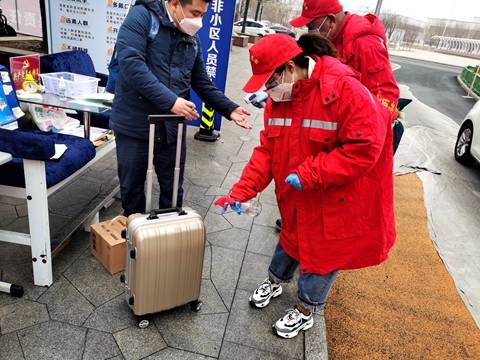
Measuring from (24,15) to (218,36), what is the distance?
3389 millimetres

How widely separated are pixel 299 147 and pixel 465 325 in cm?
193

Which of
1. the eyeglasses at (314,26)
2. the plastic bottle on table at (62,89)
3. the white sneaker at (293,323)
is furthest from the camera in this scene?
the plastic bottle on table at (62,89)

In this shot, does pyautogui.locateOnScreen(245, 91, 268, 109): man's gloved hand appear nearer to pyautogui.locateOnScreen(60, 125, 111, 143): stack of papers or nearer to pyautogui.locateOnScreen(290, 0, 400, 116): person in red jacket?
pyautogui.locateOnScreen(290, 0, 400, 116): person in red jacket

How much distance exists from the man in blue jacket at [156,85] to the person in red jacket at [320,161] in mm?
591

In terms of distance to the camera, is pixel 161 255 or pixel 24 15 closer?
pixel 161 255

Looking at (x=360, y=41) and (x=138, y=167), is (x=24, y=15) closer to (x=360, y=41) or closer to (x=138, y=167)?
(x=138, y=167)

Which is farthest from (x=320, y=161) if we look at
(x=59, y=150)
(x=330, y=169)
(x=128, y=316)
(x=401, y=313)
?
(x=59, y=150)

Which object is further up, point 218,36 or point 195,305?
point 218,36

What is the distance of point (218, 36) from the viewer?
4973 millimetres

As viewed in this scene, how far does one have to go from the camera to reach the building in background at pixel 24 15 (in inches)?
229

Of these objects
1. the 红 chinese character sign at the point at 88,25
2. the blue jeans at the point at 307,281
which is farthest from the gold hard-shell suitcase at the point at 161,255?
the 红 chinese character sign at the point at 88,25

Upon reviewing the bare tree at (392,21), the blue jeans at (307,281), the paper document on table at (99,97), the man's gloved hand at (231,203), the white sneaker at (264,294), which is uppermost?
the bare tree at (392,21)

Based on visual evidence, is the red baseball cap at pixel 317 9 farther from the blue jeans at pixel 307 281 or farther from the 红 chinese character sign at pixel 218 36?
the 红 chinese character sign at pixel 218 36

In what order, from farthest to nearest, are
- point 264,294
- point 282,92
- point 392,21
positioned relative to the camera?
point 392,21
point 264,294
point 282,92
